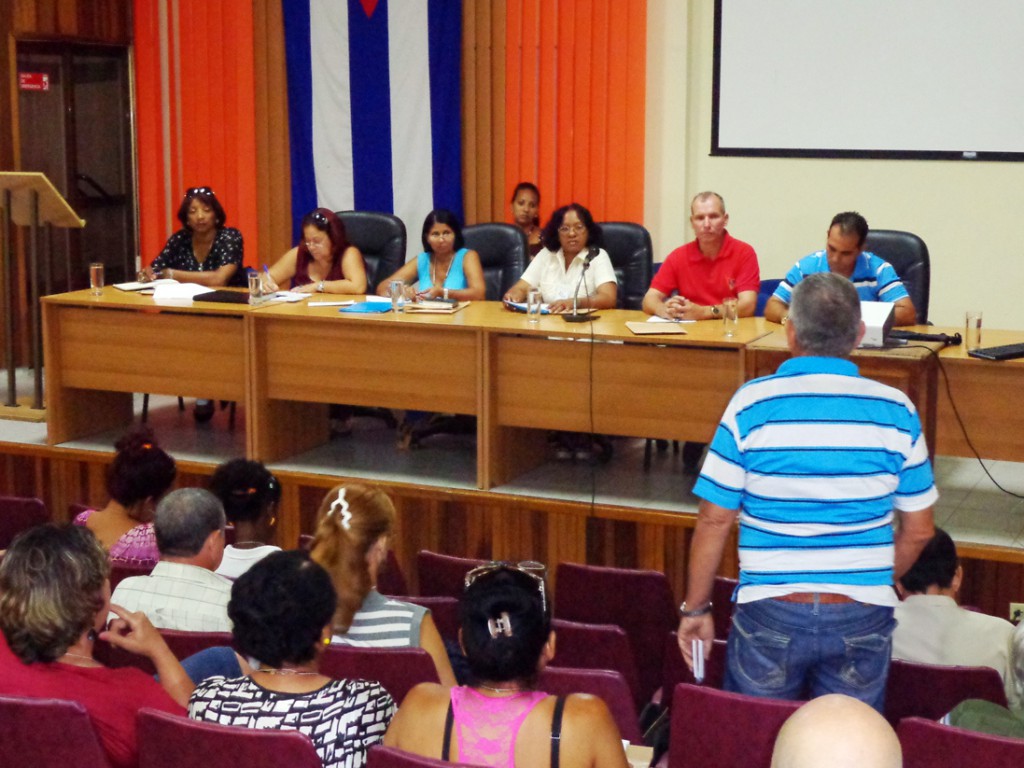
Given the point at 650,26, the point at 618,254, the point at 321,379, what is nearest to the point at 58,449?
the point at 321,379

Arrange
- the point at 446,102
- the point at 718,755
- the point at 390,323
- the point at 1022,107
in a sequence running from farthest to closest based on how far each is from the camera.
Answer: the point at 446,102, the point at 1022,107, the point at 390,323, the point at 718,755

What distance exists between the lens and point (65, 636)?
2.22 metres

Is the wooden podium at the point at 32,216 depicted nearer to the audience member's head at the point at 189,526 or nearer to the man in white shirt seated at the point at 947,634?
the audience member's head at the point at 189,526

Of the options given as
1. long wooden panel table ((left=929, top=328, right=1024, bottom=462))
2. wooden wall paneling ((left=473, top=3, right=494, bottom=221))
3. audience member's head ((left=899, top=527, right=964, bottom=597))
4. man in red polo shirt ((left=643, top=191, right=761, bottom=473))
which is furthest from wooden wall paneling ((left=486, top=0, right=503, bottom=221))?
audience member's head ((left=899, top=527, right=964, bottom=597))

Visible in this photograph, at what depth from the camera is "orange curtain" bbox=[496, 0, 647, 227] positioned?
6.64 metres

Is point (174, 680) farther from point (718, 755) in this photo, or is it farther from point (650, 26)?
point (650, 26)

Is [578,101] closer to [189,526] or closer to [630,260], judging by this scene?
[630,260]

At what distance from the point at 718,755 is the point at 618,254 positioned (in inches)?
141

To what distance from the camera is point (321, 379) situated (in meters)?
4.88

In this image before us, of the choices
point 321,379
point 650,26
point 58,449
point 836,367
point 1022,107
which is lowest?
point 58,449

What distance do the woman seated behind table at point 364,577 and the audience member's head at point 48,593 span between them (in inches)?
23.4

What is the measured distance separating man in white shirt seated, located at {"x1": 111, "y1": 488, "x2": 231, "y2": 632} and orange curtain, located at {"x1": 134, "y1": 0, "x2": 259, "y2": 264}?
4.88m

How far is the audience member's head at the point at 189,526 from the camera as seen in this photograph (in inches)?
116

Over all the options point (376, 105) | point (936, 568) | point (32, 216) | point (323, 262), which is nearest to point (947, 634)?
point (936, 568)
